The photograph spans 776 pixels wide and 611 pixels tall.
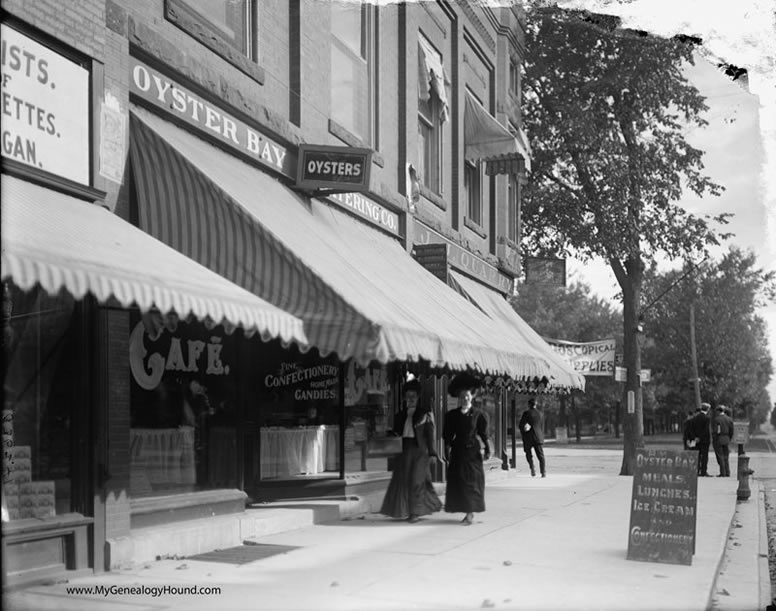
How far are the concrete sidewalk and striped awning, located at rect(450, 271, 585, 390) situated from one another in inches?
122

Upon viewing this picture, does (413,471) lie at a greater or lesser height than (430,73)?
lesser

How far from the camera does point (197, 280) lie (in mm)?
7250

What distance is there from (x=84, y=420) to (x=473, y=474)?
17.5 feet

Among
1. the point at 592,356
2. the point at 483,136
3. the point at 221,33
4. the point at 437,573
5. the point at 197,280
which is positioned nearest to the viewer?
the point at 197,280

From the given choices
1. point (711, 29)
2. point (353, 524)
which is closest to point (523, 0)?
point (711, 29)

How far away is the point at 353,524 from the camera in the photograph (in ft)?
39.0

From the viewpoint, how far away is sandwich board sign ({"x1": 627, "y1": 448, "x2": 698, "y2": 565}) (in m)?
9.16

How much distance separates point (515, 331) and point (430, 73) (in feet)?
16.4

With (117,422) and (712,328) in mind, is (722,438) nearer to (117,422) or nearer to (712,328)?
(117,422)

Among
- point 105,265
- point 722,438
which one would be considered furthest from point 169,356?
point 722,438

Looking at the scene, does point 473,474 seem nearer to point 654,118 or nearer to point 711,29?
point 711,29

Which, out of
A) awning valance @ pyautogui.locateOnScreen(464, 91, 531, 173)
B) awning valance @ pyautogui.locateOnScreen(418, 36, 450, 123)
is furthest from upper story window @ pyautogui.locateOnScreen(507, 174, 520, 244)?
awning valance @ pyautogui.locateOnScreen(418, 36, 450, 123)

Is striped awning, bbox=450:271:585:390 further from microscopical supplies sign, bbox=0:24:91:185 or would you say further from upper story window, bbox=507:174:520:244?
microscopical supplies sign, bbox=0:24:91:185

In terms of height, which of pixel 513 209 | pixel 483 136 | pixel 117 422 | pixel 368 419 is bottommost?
pixel 368 419
